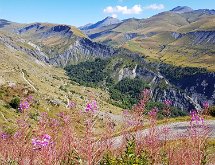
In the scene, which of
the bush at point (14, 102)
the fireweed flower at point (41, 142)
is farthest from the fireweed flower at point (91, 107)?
the bush at point (14, 102)

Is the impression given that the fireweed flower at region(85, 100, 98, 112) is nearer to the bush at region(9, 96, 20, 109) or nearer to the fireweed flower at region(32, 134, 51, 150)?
the fireweed flower at region(32, 134, 51, 150)

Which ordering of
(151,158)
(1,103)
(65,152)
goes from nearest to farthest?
1. (65,152)
2. (151,158)
3. (1,103)

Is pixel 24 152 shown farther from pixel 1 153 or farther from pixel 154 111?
pixel 154 111

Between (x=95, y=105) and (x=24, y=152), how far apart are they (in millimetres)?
2192

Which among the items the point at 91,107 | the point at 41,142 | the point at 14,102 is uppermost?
the point at 91,107

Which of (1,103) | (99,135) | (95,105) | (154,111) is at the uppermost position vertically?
(95,105)

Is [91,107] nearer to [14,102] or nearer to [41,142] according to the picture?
[41,142]

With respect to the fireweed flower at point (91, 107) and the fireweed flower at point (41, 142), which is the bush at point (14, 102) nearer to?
the fireweed flower at point (41, 142)

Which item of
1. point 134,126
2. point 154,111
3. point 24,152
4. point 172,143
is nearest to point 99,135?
point 134,126

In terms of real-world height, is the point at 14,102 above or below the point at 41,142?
below

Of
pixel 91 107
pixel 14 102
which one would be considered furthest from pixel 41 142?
pixel 14 102

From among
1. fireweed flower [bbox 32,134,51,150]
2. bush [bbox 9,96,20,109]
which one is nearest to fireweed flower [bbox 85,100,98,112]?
fireweed flower [bbox 32,134,51,150]

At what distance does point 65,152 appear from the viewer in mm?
9555

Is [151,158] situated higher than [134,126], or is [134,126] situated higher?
[134,126]
